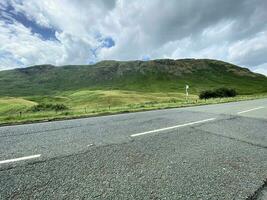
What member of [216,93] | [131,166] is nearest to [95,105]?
[216,93]

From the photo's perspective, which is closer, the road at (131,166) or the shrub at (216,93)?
the road at (131,166)

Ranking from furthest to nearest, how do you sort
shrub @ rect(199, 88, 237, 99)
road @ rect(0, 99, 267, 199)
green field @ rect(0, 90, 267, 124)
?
shrub @ rect(199, 88, 237, 99)
green field @ rect(0, 90, 267, 124)
road @ rect(0, 99, 267, 199)

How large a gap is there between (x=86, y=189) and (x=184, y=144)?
3383 mm

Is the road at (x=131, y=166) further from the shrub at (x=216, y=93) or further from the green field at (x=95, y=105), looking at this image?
the shrub at (x=216, y=93)

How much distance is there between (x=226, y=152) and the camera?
16.2 ft

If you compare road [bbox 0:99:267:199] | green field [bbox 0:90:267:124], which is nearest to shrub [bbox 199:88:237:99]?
green field [bbox 0:90:267:124]

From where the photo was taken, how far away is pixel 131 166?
393cm

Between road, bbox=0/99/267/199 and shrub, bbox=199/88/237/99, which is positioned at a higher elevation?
shrub, bbox=199/88/237/99

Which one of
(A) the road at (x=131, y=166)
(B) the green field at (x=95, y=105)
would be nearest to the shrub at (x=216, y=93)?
(B) the green field at (x=95, y=105)

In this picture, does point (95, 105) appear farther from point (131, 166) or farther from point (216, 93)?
point (131, 166)

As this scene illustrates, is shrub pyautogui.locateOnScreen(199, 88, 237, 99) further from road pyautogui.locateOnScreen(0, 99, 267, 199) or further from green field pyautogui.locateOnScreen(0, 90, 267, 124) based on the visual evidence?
road pyautogui.locateOnScreen(0, 99, 267, 199)

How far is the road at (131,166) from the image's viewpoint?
3.02 meters

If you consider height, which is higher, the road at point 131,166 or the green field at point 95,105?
the green field at point 95,105

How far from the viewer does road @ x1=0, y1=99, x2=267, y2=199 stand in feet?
9.91
